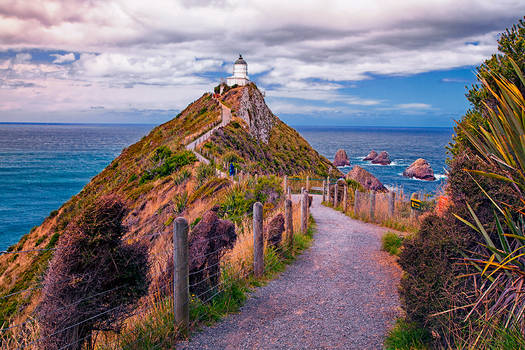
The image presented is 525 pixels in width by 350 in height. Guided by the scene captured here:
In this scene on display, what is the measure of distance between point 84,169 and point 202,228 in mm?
86670

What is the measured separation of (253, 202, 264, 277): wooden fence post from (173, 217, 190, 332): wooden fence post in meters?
2.38

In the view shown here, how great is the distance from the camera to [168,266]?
5660 mm

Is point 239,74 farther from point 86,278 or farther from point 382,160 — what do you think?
point 86,278

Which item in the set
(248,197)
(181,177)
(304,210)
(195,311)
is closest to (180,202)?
(181,177)

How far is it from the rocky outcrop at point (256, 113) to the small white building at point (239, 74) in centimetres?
1184

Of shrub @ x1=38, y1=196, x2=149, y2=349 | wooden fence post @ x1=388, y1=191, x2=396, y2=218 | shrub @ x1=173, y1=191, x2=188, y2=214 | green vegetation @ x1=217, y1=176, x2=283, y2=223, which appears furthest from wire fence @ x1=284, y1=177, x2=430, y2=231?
shrub @ x1=38, y1=196, x2=149, y2=349

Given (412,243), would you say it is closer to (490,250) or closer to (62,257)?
(490,250)

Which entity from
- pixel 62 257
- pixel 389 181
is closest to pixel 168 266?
pixel 62 257

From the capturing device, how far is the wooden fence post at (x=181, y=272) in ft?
16.2

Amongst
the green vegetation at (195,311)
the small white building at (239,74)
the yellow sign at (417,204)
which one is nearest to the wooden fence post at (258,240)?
the green vegetation at (195,311)

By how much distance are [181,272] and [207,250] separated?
43.8 inches

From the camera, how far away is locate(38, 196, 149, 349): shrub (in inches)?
149

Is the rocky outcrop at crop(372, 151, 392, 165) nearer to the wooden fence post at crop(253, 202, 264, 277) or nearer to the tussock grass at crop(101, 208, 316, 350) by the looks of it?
the tussock grass at crop(101, 208, 316, 350)

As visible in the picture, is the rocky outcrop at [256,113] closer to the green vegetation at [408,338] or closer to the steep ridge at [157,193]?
the steep ridge at [157,193]
